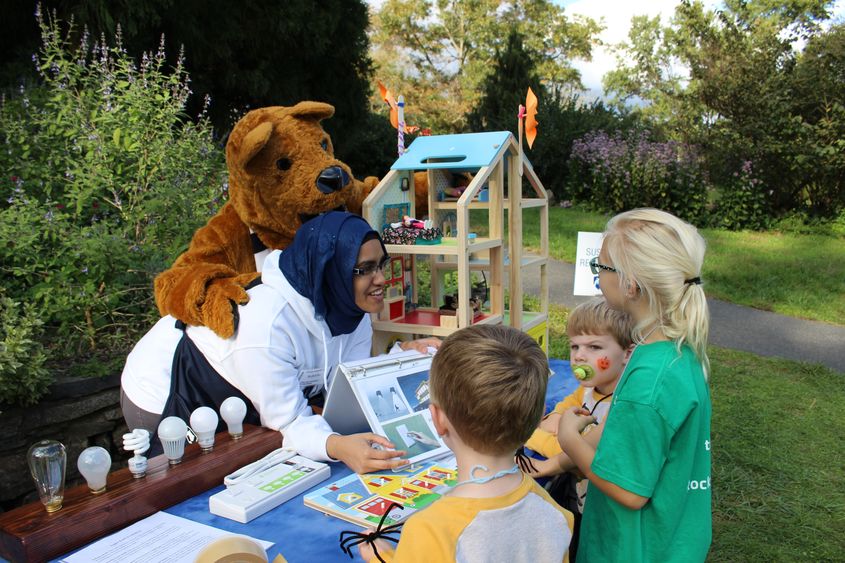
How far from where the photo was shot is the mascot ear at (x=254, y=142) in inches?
104

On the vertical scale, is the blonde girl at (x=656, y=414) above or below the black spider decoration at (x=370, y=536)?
above

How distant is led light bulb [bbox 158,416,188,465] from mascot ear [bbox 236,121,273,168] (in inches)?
51.6

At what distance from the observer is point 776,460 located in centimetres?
380

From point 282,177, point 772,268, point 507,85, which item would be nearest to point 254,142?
point 282,177

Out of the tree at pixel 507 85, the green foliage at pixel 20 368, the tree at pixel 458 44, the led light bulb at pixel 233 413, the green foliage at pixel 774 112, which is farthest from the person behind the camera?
the tree at pixel 458 44

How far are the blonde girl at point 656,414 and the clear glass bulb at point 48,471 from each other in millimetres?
1205

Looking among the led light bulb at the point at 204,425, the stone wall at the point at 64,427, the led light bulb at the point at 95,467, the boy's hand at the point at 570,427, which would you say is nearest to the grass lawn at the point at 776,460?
the boy's hand at the point at 570,427

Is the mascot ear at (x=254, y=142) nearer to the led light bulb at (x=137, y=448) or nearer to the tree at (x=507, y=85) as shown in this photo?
the led light bulb at (x=137, y=448)

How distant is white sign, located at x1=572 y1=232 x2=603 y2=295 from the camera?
317cm

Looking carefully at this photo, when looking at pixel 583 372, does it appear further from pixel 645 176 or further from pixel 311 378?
pixel 645 176

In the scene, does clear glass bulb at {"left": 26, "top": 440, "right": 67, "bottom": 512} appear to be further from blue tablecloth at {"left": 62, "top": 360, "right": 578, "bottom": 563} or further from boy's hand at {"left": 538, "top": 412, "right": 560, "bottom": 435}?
boy's hand at {"left": 538, "top": 412, "right": 560, "bottom": 435}

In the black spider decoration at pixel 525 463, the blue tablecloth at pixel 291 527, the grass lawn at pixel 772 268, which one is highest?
the black spider decoration at pixel 525 463

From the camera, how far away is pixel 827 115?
10227 millimetres

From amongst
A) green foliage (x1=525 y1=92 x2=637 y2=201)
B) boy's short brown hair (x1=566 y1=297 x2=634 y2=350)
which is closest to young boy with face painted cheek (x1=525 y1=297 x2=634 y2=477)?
boy's short brown hair (x1=566 y1=297 x2=634 y2=350)
